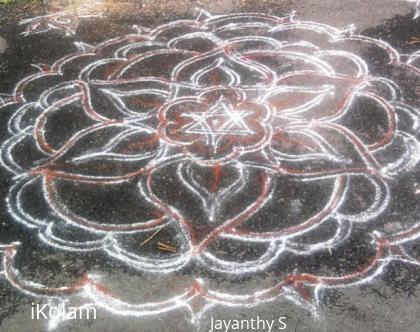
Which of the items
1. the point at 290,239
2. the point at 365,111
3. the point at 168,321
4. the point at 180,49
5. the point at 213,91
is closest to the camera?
the point at 168,321

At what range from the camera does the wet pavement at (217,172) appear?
288 centimetres

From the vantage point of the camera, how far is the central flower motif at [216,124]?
375cm

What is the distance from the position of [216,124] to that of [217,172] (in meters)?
0.52

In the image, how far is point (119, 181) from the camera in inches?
142

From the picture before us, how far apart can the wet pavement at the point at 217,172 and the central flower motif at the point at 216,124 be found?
0.01 m

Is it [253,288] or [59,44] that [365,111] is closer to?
[253,288]

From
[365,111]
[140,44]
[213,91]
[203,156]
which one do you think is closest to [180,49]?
[140,44]

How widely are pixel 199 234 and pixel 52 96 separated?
2050 millimetres

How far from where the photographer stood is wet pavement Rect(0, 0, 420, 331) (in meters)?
2.88

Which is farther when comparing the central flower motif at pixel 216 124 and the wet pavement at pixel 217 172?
the central flower motif at pixel 216 124

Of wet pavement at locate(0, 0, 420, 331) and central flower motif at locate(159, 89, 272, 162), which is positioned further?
central flower motif at locate(159, 89, 272, 162)

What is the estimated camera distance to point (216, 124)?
395cm

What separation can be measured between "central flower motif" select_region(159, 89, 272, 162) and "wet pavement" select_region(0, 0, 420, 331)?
0.01 m

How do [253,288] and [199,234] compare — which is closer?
[253,288]
